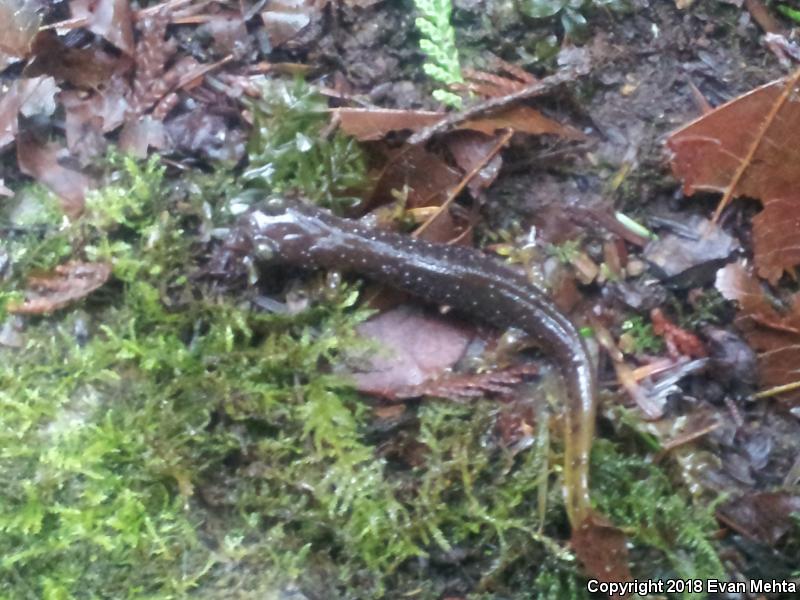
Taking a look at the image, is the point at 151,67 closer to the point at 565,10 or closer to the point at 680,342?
the point at 565,10

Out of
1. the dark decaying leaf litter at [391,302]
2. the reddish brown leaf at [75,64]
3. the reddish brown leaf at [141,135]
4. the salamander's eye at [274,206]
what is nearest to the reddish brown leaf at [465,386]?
the dark decaying leaf litter at [391,302]

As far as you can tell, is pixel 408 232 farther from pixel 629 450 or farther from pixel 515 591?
pixel 515 591

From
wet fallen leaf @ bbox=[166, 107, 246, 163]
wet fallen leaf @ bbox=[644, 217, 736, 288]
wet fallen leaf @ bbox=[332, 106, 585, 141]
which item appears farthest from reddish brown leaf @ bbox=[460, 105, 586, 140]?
wet fallen leaf @ bbox=[166, 107, 246, 163]

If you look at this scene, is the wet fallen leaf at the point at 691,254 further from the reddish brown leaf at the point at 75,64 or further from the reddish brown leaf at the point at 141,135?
the reddish brown leaf at the point at 75,64

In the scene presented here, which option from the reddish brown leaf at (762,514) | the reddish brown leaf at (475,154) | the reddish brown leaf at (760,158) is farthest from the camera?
the reddish brown leaf at (475,154)

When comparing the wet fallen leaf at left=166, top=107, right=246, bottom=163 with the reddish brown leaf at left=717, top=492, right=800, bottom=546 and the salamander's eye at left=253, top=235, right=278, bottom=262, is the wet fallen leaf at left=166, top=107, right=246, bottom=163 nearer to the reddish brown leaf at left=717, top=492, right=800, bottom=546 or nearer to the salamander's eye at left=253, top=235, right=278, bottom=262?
the salamander's eye at left=253, top=235, right=278, bottom=262

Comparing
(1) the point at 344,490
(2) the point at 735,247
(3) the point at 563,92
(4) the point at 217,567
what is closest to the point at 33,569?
(4) the point at 217,567

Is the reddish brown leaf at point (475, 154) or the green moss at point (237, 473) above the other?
the reddish brown leaf at point (475, 154)
